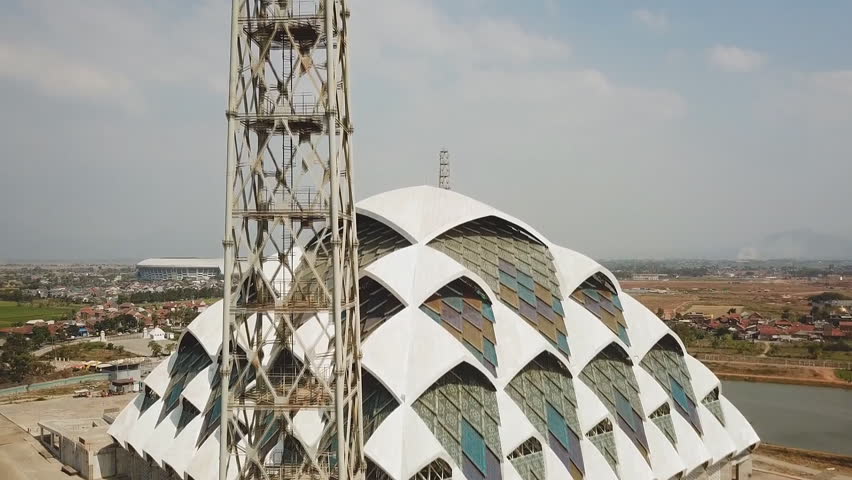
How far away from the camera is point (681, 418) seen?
28609 millimetres

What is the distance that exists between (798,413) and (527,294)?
40145 millimetres

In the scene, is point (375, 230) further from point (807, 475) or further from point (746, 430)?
point (807, 475)

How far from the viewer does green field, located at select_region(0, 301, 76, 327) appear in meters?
130

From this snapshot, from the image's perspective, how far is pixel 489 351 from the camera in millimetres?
23953

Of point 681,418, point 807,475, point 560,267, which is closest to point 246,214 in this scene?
point 560,267

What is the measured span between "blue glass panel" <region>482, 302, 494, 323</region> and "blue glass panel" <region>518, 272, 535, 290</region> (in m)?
3.73

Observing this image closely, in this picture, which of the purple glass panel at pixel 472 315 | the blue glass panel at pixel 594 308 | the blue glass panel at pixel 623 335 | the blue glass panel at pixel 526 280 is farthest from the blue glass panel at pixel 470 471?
the blue glass panel at pixel 594 308

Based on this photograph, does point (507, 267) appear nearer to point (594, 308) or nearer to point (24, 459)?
point (594, 308)

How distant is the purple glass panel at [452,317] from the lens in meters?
24.2

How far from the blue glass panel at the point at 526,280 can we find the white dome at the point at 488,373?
0.22 ft

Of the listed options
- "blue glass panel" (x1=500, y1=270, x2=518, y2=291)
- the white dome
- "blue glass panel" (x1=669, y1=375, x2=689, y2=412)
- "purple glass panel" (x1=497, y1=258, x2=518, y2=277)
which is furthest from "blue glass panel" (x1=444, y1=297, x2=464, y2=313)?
"blue glass panel" (x1=669, y1=375, x2=689, y2=412)

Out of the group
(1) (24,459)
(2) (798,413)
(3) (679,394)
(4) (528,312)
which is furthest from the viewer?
(2) (798,413)

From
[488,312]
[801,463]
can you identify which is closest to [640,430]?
[488,312]

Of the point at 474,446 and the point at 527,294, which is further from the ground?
the point at 527,294
